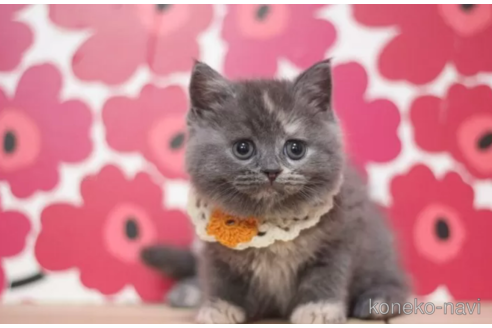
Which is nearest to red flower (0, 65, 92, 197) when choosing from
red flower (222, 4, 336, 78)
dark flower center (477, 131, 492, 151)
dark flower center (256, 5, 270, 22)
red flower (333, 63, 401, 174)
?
red flower (222, 4, 336, 78)

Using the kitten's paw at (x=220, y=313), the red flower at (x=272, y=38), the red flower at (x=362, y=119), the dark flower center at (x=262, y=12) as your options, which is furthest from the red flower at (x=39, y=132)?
the red flower at (x=362, y=119)

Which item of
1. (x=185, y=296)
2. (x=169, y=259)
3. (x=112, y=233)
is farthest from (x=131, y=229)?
(x=185, y=296)

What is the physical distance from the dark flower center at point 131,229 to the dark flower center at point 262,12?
0.85 m

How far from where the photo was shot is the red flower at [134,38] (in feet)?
6.52

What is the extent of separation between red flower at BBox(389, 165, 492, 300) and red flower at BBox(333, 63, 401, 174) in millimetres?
123

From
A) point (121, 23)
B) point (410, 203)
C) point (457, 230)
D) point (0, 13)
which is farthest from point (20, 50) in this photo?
point (457, 230)

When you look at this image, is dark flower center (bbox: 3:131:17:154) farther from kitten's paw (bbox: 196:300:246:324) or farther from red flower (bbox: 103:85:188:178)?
kitten's paw (bbox: 196:300:246:324)

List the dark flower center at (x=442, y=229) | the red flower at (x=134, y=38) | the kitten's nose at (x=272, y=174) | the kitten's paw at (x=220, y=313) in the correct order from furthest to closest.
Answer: the red flower at (x=134, y=38), the dark flower center at (x=442, y=229), the kitten's paw at (x=220, y=313), the kitten's nose at (x=272, y=174)

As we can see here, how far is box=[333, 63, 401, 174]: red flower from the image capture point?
1910 millimetres

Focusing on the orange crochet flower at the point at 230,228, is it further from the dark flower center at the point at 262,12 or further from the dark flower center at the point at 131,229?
the dark flower center at the point at 262,12

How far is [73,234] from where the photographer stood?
76.1 inches
